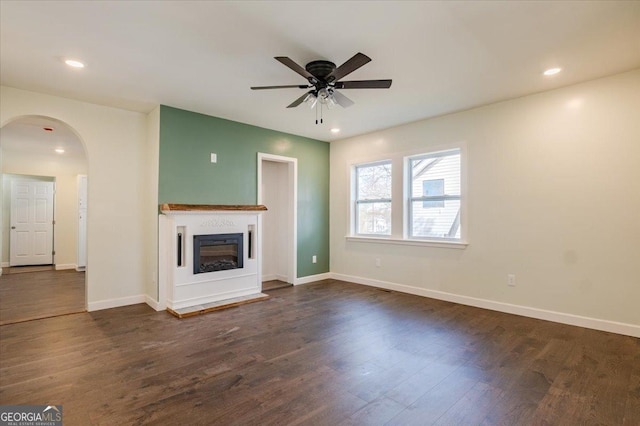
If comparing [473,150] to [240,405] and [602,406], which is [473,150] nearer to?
[602,406]

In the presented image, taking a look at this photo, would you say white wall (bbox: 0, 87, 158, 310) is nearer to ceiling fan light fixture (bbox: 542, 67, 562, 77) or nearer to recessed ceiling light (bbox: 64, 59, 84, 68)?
recessed ceiling light (bbox: 64, 59, 84, 68)

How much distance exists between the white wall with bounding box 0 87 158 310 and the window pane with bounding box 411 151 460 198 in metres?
3.78

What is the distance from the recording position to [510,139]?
3.98m

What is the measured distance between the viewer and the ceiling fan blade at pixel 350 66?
7.64 feet

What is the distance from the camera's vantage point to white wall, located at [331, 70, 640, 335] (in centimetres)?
324

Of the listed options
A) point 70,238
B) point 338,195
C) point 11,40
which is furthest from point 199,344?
point 70,238

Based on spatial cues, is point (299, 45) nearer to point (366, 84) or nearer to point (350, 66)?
point (350, 66)

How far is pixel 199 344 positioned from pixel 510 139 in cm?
423

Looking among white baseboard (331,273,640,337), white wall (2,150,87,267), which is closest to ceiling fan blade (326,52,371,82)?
white baseboard (331,273,640,337)

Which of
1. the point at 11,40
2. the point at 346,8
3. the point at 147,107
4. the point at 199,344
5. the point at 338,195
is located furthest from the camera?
the point at 338,195

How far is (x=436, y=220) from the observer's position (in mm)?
4758

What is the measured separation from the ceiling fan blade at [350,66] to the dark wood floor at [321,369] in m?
2.37

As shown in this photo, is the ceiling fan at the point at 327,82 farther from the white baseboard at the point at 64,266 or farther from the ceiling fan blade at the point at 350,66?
the white baseboard at the point at 64,266

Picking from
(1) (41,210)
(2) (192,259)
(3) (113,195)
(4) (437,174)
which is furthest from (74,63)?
(1) (41,210)
